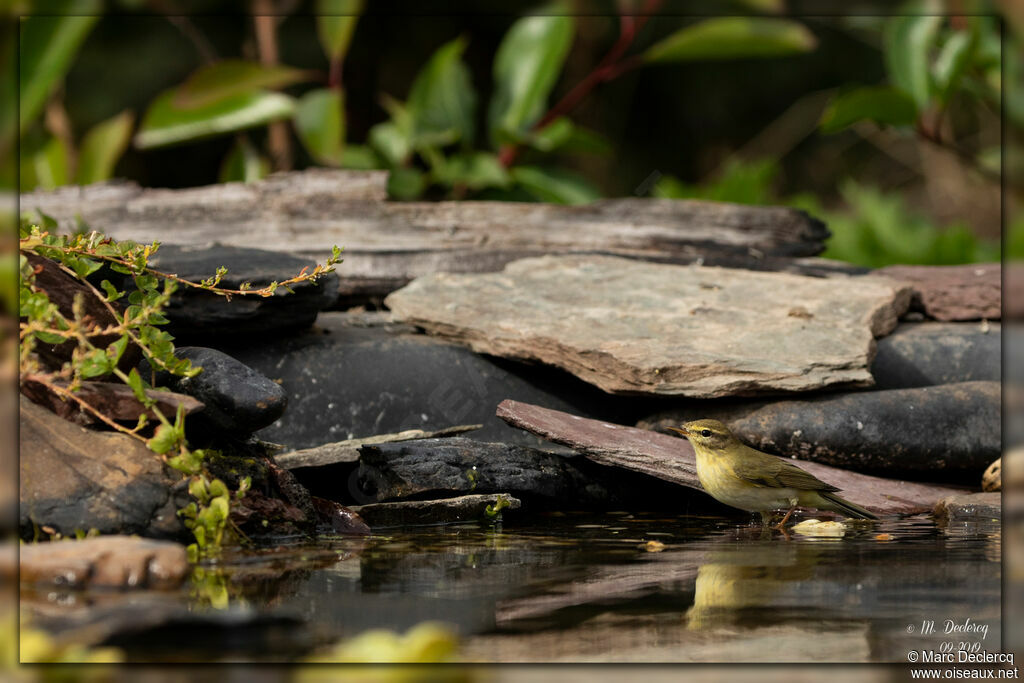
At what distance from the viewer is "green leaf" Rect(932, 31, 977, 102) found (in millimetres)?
4773

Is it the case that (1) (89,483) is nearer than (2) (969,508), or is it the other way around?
(1) (89,483)

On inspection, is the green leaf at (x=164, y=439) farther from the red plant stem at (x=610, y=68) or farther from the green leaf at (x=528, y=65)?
the green leaf at (x=528, y=65)

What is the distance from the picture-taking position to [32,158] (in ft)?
18.0

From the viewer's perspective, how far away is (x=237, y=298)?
140 inches

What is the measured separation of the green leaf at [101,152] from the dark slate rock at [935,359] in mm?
4357

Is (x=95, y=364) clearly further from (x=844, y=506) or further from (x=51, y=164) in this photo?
(x=51, y=164)

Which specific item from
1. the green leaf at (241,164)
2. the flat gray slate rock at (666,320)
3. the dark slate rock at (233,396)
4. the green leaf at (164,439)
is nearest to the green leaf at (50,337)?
the green leaf at (164,439)

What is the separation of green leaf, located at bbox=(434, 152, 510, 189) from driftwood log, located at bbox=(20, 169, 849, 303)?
79 cm

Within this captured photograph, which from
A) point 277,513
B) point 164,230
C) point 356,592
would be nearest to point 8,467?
point 356,592

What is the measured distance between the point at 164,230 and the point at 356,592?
10.5 feet

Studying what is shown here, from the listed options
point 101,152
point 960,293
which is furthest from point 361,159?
point 960,293

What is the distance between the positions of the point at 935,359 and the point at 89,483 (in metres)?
3.09

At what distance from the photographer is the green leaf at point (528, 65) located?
18.6 feet

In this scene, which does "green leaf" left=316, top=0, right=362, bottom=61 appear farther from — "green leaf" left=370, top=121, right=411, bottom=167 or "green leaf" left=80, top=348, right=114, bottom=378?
"green leaf" left=80, top=348, right=114, bottom=378
